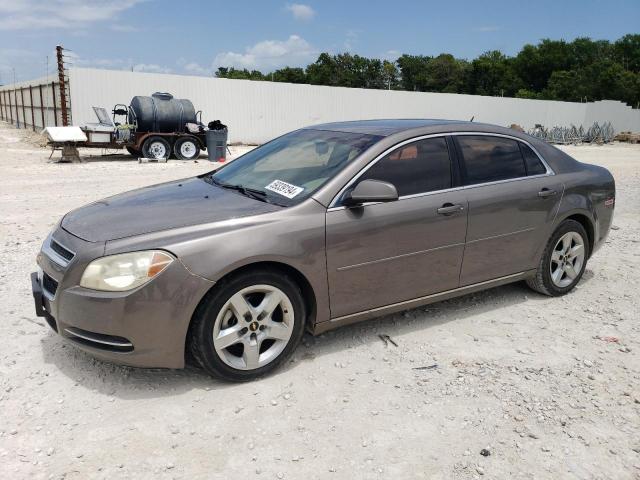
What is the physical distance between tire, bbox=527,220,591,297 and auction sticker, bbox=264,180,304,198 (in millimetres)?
2365

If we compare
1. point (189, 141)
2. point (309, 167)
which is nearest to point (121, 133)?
point (189, 141)

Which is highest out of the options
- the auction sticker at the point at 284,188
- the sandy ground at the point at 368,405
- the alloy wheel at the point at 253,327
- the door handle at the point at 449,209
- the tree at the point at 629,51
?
the tree at the point at 629,51

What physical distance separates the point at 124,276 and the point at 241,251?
65 cm

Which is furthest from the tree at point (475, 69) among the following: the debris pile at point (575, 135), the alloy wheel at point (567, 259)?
the alloy wheel at point (567, 259)

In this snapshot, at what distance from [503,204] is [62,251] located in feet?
10.4

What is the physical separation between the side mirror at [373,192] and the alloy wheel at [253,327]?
2.58ft

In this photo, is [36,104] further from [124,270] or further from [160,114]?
[124,270]

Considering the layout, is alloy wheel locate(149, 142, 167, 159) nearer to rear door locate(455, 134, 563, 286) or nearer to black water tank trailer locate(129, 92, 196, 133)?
black water tank trailer locate(129, 92, 196, 133)

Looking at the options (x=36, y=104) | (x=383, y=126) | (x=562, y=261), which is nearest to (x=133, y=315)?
(x=383, y=126)

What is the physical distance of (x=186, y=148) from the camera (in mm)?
18250

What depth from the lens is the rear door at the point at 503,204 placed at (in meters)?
4.18

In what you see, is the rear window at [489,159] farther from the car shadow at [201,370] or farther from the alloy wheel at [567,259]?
the car shadow at [201,370]

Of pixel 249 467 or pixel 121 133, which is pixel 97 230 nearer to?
pixel 249 467

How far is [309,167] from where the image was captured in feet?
13.1
